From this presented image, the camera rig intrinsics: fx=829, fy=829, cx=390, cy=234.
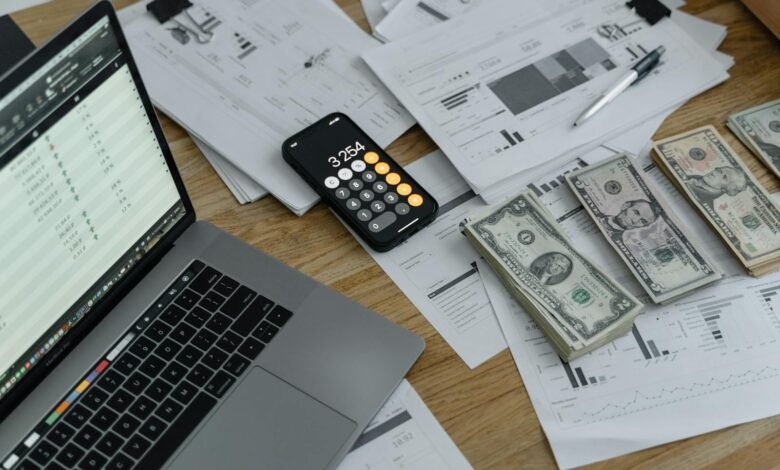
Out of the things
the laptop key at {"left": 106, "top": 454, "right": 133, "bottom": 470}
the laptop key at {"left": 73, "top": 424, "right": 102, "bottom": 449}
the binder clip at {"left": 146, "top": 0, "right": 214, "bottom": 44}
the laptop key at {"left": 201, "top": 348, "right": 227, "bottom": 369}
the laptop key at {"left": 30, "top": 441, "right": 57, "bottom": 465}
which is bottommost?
the laptop key at {"left": 106, "top": 454, "right": 133, "bottom": 470}

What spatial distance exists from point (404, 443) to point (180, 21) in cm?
56

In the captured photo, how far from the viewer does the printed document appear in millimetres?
733

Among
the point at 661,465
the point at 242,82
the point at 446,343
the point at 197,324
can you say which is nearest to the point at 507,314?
the point at 446,343

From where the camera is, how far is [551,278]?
80 centimetres

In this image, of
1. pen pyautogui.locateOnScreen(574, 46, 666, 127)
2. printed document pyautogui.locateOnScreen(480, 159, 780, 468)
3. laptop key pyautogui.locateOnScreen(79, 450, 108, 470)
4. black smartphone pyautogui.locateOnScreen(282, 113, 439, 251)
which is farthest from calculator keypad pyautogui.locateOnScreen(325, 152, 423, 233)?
laptop key pyautogui.locateOnScreen(79, 450, 108, 470)

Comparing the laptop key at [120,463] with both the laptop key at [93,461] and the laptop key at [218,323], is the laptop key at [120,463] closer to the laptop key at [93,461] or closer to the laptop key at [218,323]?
the laptop key at [93,461]

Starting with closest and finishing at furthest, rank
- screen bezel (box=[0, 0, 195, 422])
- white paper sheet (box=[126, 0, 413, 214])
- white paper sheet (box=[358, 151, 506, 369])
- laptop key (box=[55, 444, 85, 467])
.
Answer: screen bezel (box=[0, 0, 195, 422]), laptop key (box=[55, 444, 85, 467]), white paper sheet (box=[358, 151, 506, 369]), white paper sheet (box=[126, 0, 413, 214])

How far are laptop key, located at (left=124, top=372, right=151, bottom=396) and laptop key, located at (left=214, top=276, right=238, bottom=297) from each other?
10cm

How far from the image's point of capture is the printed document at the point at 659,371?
0.73 meters

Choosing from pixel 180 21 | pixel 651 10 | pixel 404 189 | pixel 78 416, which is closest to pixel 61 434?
pixel 78 416

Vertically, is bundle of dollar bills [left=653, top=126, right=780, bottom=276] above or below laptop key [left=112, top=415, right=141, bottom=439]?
above

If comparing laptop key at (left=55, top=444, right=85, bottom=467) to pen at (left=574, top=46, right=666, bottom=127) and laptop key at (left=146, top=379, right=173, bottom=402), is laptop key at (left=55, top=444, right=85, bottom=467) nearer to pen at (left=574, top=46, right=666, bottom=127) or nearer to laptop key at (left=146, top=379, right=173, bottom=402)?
laptop key at (left=146, top=379, right=173, bottom=402)

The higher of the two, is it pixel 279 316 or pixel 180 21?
pixel 180 21

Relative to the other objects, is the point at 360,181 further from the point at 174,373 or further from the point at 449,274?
the point at 174,373
